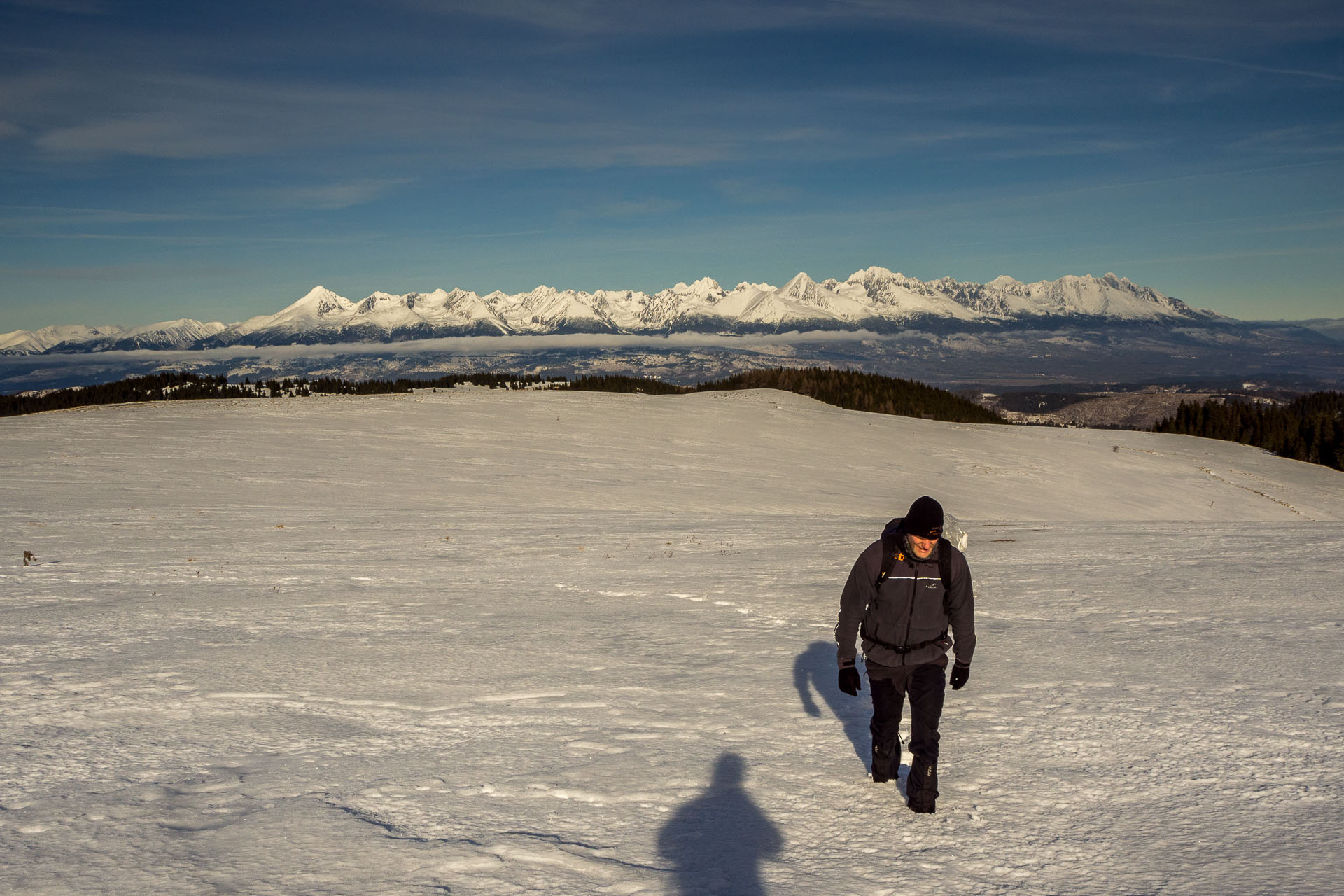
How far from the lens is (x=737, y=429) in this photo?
45.4m

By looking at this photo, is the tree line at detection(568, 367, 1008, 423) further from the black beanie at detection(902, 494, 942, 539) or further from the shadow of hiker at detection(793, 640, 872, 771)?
the black beanie at detection(902, 494, 942, 539)

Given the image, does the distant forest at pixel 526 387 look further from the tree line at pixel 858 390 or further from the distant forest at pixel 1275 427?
the distant forest at pixel 1275 427

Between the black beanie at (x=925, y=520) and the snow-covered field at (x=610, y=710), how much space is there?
217 cm

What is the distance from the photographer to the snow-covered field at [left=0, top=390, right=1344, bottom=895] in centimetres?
574

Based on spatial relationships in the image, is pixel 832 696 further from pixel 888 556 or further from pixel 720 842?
pixel 720 842

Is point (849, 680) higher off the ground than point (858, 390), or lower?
lower

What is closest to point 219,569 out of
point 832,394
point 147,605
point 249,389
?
point 147,605

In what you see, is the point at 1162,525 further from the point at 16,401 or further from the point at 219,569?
the point at 16,401

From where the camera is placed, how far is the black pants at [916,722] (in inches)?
258

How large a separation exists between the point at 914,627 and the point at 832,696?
2.83 meters

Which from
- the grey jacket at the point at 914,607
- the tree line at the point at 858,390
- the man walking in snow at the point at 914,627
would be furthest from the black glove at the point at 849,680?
the tree line at the point at 858,390

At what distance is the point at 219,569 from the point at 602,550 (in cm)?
709

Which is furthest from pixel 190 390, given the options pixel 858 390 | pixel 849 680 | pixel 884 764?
pixel 858 390

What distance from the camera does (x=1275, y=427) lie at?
8538cm
